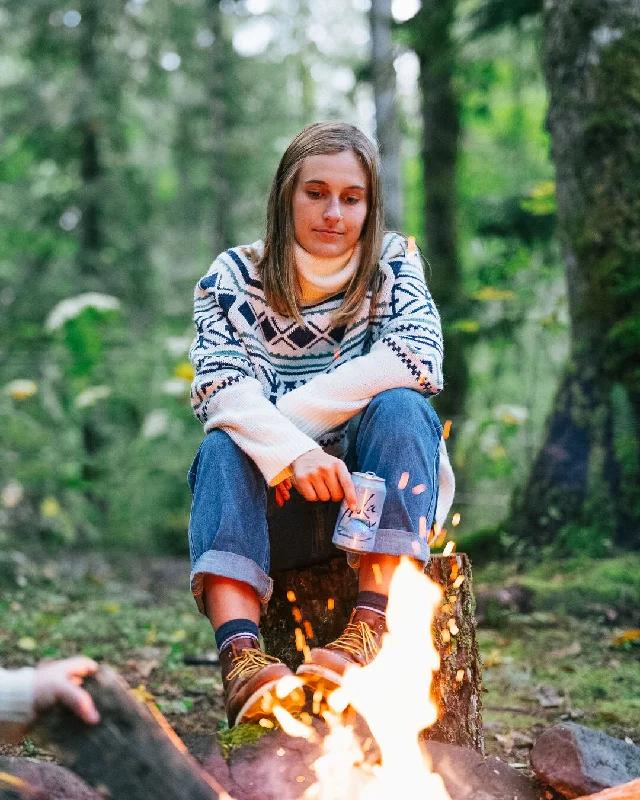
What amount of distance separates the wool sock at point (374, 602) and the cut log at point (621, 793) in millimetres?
637

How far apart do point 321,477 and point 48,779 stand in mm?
978

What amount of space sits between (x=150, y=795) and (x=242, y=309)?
158 cm

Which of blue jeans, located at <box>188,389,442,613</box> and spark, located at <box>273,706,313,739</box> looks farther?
blue jeans, located at <box>188,389,442,613</box>

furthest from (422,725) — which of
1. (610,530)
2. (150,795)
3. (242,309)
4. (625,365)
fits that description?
(625,365)

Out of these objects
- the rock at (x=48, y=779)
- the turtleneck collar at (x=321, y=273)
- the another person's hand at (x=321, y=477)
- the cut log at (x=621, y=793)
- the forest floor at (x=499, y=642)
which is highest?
the turtleneck collar at (x=321, y=273)

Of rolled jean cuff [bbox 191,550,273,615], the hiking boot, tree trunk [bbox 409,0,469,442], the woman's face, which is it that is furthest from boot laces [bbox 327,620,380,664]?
tree trunk [bbox 409,0,469,442]

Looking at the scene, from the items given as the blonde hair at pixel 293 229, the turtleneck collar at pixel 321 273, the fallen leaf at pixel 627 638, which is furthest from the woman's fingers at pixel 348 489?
the fallen leaf at pixel 627 638

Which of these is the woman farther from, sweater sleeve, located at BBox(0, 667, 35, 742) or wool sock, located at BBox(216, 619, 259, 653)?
sweater sleeve, located at BBox(0, 667, 35, 742)

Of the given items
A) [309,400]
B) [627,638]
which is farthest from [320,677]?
[627,638]

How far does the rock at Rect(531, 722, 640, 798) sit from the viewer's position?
1.95 meters

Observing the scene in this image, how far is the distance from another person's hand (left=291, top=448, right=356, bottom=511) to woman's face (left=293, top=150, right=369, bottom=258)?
0.81 metres

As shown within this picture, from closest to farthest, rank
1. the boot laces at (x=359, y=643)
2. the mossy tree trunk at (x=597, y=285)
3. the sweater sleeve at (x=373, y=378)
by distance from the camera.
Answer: the boot laces at (x=359, y=643), the sweater sleeve at (x=373, y=378), the mossy tree trunk at (x=597, y=285)

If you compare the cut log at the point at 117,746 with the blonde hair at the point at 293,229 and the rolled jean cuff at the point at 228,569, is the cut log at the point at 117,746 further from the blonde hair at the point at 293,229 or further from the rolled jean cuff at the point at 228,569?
the blonde hair at the point at 293,229

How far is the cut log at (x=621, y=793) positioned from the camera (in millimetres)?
1861
